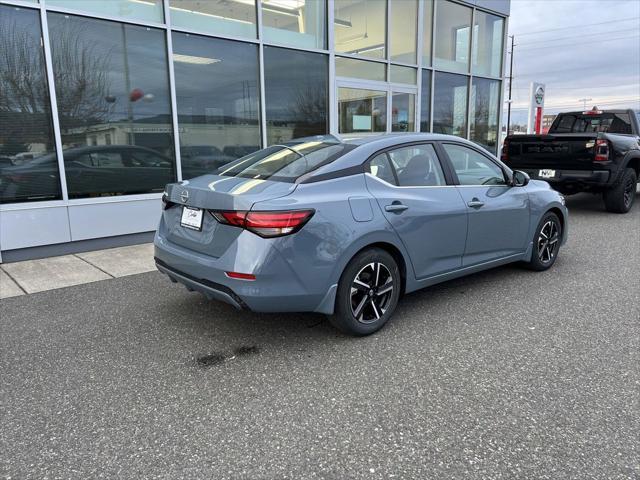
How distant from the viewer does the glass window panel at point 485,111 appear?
12.5m

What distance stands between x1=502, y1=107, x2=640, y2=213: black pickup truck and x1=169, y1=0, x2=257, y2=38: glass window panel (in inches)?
209

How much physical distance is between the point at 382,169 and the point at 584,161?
251 inches

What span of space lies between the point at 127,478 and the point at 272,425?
74 cm

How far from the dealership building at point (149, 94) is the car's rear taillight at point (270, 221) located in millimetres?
4243

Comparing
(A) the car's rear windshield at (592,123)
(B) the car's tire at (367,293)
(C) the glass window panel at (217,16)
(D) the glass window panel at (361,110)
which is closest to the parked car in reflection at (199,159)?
(C) the glass window panel at (217,16)

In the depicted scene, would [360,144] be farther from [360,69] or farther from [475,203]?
[360,69]

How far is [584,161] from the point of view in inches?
336

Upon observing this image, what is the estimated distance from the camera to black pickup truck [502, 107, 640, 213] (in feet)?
27.9

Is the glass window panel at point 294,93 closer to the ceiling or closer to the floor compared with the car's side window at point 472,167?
closer to the ceiling

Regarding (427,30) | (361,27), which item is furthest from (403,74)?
(361,27)

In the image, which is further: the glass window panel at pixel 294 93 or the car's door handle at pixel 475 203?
the glass window panel at pixel 294 93

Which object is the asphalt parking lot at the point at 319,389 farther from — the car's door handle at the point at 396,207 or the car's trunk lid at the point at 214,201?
the car's door handle at the point at 396,207

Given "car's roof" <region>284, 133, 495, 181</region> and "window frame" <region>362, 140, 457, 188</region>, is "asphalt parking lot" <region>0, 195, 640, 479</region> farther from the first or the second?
"car's roof" <region>284, 133, 495, 181</region>

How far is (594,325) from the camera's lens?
3881 millimetres
